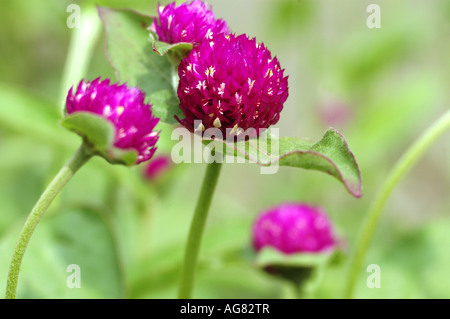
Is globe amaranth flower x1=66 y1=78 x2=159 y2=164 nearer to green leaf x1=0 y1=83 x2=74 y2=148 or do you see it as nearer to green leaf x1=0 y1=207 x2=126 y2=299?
green leaf x1=0 y1=207 x2=126 y2=299

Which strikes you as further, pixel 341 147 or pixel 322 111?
pixel 322 111

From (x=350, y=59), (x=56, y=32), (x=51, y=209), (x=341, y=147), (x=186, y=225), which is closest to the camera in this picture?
(x=341, y=147)

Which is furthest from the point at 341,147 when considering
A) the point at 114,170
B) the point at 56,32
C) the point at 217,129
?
the point at 56,32

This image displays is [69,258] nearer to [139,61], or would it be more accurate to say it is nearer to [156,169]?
[139,61]

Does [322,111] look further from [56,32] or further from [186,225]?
[56,32]
